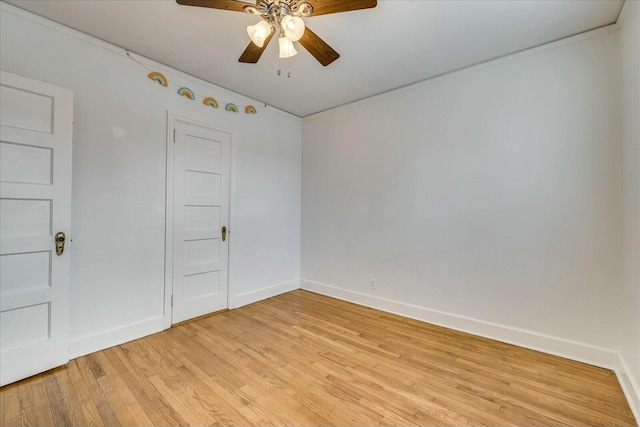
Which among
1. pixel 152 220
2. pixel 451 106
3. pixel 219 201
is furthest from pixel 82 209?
pixel 451 106

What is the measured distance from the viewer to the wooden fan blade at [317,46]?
1.85m

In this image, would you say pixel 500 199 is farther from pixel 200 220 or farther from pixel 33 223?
pixel 33 223

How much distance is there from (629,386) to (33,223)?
437 centimetres

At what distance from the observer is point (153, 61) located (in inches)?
109

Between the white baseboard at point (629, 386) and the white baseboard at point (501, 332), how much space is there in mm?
104

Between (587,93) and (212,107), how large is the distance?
143 inches

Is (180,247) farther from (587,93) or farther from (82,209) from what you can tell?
(587,93)

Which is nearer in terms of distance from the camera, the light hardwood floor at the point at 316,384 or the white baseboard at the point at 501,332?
the light hardwood floor at the point at 316,384

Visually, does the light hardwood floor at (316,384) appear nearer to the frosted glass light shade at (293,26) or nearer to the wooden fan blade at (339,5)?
the frosted glass light shade at (293,26)

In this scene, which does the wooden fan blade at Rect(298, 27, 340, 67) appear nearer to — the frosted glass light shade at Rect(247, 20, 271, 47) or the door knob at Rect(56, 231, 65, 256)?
the frosted glass light shade at Rect(247, 20, 271, 47)

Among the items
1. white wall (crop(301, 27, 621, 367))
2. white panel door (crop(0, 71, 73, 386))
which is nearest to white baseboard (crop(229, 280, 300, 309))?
white wall (crop(301, 27, 621, 367))

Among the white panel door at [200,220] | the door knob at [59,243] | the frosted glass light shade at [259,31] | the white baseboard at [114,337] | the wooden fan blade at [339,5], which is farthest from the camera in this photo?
the white panel door at [200,220]

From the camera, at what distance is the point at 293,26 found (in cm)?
163

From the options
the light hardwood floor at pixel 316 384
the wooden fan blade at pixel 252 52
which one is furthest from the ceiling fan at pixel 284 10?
the light hardwood floor at pixel 316 384
